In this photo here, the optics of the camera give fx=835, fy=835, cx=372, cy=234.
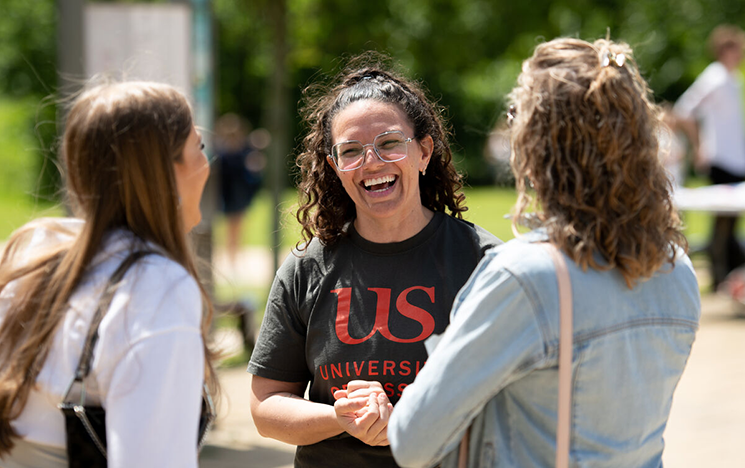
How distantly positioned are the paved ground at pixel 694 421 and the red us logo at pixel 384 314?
185 cm

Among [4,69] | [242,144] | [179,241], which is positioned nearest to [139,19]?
[179,241]

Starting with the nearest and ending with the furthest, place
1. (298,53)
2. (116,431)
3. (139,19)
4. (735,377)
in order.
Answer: (116,431) < (139,19) < (735,377) < (298,53)

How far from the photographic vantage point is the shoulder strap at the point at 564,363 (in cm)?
170

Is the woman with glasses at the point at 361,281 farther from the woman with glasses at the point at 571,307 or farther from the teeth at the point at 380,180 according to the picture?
the woman with glasses at the point at 571,307

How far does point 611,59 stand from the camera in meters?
1.79

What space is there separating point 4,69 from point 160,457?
29.0 meters

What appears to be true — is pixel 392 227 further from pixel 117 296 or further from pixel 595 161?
pixel 117 296

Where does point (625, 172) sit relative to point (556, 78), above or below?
below

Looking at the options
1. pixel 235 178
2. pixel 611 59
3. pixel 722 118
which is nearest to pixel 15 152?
pixel 235 178

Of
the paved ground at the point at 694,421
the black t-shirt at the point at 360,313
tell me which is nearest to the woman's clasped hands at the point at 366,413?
the black t-shirt at the point at 360,313

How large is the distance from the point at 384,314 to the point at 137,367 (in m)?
0.83

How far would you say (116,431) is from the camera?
162 cm

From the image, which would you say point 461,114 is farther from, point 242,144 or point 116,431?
point 116,431

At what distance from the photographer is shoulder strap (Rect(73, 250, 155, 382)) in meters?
1.64
